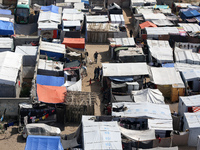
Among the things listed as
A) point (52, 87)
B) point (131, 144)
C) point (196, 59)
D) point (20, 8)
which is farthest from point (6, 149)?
point (20, 8)

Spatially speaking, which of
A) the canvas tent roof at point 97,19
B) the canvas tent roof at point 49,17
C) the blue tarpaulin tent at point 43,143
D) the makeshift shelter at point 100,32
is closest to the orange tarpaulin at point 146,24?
the makeshift shelter at point 100,32

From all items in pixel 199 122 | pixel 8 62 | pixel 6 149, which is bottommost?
pixel 6 149

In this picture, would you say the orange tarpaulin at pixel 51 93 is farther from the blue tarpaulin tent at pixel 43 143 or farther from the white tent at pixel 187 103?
the white tent at pixel 187 103

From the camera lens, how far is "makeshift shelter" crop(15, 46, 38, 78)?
27.8 metres

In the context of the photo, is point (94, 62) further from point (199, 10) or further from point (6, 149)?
point (199, 10)

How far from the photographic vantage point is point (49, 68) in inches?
1086

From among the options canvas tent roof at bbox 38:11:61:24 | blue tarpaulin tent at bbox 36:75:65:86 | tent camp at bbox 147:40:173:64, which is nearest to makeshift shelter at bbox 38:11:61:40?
canvas tent roof at bbox 38:11:61:24

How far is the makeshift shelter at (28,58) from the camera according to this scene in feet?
91.1

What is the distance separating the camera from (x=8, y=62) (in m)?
25.1

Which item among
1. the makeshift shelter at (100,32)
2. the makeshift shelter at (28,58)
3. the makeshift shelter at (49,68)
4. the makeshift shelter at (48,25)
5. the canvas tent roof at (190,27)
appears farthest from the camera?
the canvas tent roof at (190,27)

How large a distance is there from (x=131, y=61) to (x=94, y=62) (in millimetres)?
4065

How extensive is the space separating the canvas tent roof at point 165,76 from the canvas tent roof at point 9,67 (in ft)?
34.4

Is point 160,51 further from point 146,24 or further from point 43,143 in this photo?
point 43,143

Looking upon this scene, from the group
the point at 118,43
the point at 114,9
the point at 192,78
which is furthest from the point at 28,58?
the point at 114,9
